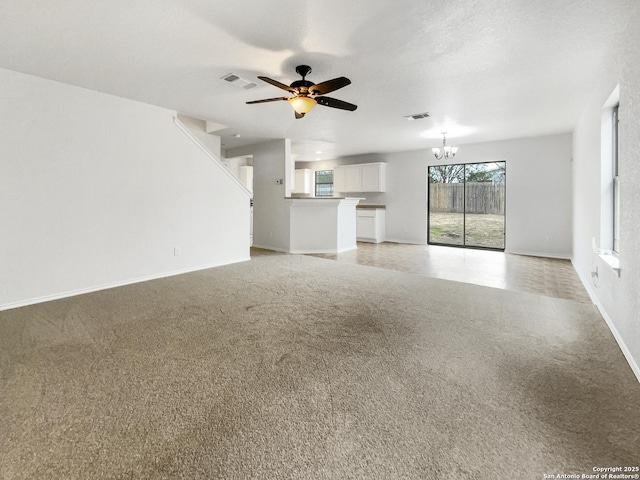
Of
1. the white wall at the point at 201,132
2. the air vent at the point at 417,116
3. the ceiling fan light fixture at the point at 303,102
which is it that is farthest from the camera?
the white wall at the point at 201,132

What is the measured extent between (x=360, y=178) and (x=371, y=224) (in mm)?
1357

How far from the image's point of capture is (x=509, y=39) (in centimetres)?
269

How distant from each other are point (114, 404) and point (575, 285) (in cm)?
507

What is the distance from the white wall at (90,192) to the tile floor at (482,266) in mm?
2939

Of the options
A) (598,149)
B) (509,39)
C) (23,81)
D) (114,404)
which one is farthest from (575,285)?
(23,81)

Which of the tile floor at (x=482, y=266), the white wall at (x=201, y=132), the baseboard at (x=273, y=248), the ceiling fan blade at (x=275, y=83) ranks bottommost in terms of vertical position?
the tile floor at (x=482, y=266)

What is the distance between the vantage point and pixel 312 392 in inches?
70.8

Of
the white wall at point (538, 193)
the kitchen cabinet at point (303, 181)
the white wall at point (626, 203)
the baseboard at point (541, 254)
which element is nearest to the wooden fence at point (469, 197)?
the white wall at point (538, 193)

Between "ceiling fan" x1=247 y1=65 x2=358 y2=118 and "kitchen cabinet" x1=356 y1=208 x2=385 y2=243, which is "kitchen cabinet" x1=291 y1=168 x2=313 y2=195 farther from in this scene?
"ceiling fan" x1=247 y1=65 x2=358 y2=118

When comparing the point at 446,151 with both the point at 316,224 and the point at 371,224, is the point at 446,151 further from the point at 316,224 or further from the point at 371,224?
the point at 316,224

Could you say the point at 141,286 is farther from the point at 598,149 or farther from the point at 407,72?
the point at 598,149

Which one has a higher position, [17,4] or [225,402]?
[17,4]

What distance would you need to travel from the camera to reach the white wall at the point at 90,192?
338 cm

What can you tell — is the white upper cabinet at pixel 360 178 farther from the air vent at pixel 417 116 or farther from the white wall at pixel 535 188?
the air vent at pixel 417 116
